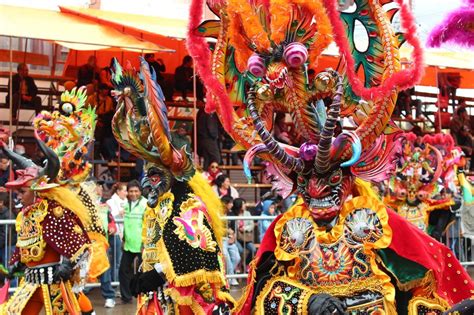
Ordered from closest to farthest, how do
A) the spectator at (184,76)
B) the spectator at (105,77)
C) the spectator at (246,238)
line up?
the spectator at (246,238), the spectator at (105,77), the spectator at (184,76)

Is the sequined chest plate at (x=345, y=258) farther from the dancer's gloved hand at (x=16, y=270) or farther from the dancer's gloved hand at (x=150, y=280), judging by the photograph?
the dancer's gloved hand at (x=16, y=270)

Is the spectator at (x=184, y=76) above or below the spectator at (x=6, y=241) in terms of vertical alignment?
above

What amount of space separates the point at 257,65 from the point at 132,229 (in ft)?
22.5

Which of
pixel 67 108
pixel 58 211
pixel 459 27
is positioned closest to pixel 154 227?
pixel 58 211

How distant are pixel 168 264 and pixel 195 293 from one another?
292 mm

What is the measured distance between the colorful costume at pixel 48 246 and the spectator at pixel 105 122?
8125mm

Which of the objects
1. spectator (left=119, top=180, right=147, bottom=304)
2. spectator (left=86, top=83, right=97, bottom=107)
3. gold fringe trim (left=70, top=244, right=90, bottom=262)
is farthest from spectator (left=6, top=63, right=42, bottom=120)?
gold fringe trim (left=70, top=244, right=90, bottom=262)

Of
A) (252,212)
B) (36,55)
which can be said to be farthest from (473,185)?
(36,55)

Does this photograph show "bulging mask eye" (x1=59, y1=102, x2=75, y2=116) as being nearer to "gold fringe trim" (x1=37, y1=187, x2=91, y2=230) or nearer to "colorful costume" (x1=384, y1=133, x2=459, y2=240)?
"gold fringe trim" (x1=37, y1=187, x2=91, y2=230)

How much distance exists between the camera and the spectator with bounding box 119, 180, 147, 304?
11398 millimetres

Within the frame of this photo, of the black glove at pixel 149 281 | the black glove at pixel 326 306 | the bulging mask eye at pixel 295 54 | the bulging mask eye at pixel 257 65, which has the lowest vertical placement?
the black glove at pixel 149 281

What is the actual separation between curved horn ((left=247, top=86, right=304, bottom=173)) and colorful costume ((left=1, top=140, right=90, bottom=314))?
11.9ft

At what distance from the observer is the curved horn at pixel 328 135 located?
4547 millimetres

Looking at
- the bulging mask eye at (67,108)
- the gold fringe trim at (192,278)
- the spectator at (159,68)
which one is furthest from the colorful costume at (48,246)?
the spectator at (159,68)
